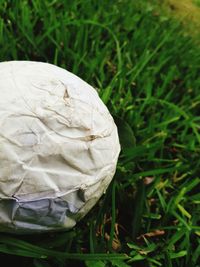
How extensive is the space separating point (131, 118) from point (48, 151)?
74 cm

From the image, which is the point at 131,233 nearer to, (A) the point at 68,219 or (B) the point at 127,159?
(B) the point at 127,159

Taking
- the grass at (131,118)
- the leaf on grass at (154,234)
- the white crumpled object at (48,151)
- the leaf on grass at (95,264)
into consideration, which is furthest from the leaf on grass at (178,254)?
the white crumpled object at (48,151)

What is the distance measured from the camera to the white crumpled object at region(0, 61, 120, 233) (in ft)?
3.67

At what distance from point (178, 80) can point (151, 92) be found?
291 mm

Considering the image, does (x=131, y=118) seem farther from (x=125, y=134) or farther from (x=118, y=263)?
(x=118, y=263)

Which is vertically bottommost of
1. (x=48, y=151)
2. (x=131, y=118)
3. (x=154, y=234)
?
(x=154, y=234)

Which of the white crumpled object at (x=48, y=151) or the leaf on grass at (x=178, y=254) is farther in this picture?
→ the leaf on grass at (x=178, y=254)

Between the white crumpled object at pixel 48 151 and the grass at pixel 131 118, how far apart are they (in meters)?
0.14

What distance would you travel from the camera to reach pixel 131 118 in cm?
183

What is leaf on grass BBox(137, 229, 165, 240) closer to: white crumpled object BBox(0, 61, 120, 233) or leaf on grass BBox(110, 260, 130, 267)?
leaf on grass BBox(110, 260, 130, 267)

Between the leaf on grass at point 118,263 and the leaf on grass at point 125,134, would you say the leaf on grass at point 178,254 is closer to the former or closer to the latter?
the leaf on grass at point 118,263

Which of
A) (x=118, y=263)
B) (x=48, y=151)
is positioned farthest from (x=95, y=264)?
(x=48, y=151)

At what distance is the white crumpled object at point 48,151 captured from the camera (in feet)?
3.67

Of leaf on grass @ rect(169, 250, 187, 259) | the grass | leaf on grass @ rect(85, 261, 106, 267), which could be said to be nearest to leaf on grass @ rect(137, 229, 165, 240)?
the grass
